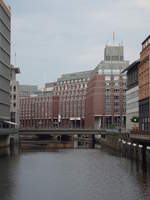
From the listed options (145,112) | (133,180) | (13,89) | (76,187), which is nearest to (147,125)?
(145,112)

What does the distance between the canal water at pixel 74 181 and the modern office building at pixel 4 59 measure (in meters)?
50.0

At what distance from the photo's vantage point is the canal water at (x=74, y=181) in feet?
169

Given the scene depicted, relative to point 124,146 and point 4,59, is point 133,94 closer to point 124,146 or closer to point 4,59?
point 124,146

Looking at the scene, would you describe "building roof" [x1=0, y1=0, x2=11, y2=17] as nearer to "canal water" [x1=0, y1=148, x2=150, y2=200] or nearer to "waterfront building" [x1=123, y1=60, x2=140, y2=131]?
"waterfront building" [x1=123, y1=60, x2=140, y2=131]

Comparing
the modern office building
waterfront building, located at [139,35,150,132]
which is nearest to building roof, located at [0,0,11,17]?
the modern office building

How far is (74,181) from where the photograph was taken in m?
62.6

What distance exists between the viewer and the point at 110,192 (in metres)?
53.5

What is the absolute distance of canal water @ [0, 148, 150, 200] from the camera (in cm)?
5147

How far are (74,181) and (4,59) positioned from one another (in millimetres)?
79139

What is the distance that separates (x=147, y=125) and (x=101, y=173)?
1978 inches

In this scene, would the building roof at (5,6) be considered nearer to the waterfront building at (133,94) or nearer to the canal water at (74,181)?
the waterfront building at (133,94)

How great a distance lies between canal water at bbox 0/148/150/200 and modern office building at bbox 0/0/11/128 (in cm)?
5001

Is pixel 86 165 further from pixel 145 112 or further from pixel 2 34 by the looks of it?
pixel 2 34

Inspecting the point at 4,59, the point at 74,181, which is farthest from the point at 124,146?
the point at 74,181
